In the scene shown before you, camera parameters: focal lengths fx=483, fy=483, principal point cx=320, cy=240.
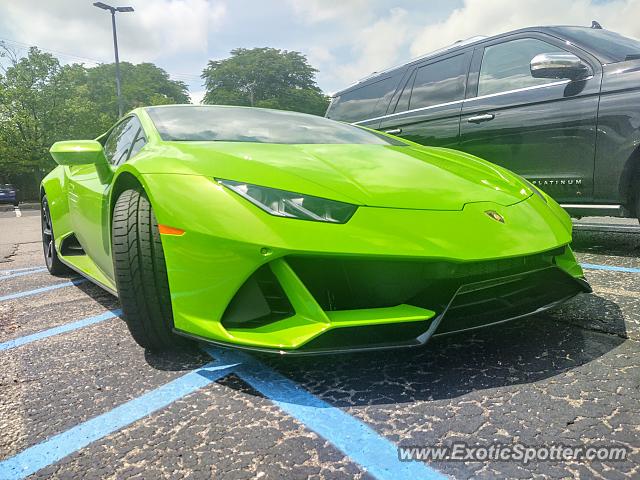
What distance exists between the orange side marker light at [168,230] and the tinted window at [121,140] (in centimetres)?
89

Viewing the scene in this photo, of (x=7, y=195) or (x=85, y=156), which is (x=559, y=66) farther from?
(x=7, y=195)

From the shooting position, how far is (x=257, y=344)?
144cm

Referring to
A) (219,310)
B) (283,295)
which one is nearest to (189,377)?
(219,310)

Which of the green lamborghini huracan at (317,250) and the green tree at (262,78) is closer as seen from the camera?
the green lamborghini huracan at (317,250)

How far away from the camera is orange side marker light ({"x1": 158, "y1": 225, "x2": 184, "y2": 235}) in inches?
62.4

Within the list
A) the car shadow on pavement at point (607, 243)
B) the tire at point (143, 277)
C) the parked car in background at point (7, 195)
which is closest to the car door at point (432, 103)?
the car shadow on pavement at point (607, 243)

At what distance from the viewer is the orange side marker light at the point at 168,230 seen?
5.20 feet

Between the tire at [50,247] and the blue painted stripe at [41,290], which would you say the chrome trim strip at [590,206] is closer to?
the blue painted stripe at [41,290]

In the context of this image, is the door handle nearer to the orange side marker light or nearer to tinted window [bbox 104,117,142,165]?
tinted window [bbox 104,117,142,165]

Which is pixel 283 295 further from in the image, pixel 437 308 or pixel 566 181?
pixel 566 181

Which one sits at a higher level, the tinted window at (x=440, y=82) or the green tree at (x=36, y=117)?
the green tree at (x=36, y=117)

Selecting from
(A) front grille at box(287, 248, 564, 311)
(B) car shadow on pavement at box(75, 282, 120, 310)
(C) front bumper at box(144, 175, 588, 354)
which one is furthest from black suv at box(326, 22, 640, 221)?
(B) car shadow on pavement at box(75, 282, 120, 310)

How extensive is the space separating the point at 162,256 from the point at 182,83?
216ft
